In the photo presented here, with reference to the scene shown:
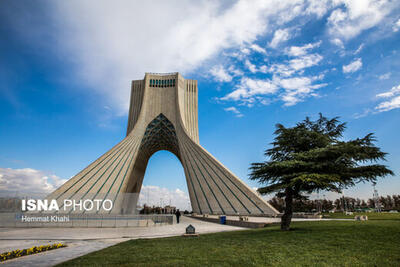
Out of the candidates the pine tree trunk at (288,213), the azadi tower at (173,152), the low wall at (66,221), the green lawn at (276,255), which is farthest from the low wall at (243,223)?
the green lawn at (276,255)

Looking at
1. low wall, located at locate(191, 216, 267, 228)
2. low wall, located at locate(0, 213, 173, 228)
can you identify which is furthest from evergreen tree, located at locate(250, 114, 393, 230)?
low wall, located at locate(0, 213, 173, 228)

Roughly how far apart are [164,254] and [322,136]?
6.39 m

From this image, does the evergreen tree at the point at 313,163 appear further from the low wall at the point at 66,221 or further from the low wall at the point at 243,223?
the low wall at the point at 66,221

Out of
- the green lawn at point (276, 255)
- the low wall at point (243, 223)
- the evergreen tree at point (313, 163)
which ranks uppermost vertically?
the evergreen tree at point (313, 163)

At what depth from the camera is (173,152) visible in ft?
112

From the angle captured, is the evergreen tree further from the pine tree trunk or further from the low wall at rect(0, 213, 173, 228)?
the low wall at rect(0, 213, 173, 228)

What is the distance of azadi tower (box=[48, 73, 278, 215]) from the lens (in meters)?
17.4

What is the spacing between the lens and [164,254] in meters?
4.85

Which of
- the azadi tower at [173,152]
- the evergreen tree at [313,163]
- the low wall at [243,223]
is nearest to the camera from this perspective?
the evergreen tree at [313,163]

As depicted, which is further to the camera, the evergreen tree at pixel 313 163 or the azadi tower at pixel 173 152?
the azadi tower at pixel 173 152

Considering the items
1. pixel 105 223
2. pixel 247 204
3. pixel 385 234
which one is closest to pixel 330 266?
pixel 385 234

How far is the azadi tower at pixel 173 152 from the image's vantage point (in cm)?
1738

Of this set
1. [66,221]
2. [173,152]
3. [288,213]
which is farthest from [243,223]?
[173,152]

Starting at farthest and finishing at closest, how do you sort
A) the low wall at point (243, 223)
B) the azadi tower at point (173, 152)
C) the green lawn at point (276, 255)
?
1. the azadi tower at point (173, 152)
2. the low wall at point (243, 223)
3. the green lawn at point (276, 255)
